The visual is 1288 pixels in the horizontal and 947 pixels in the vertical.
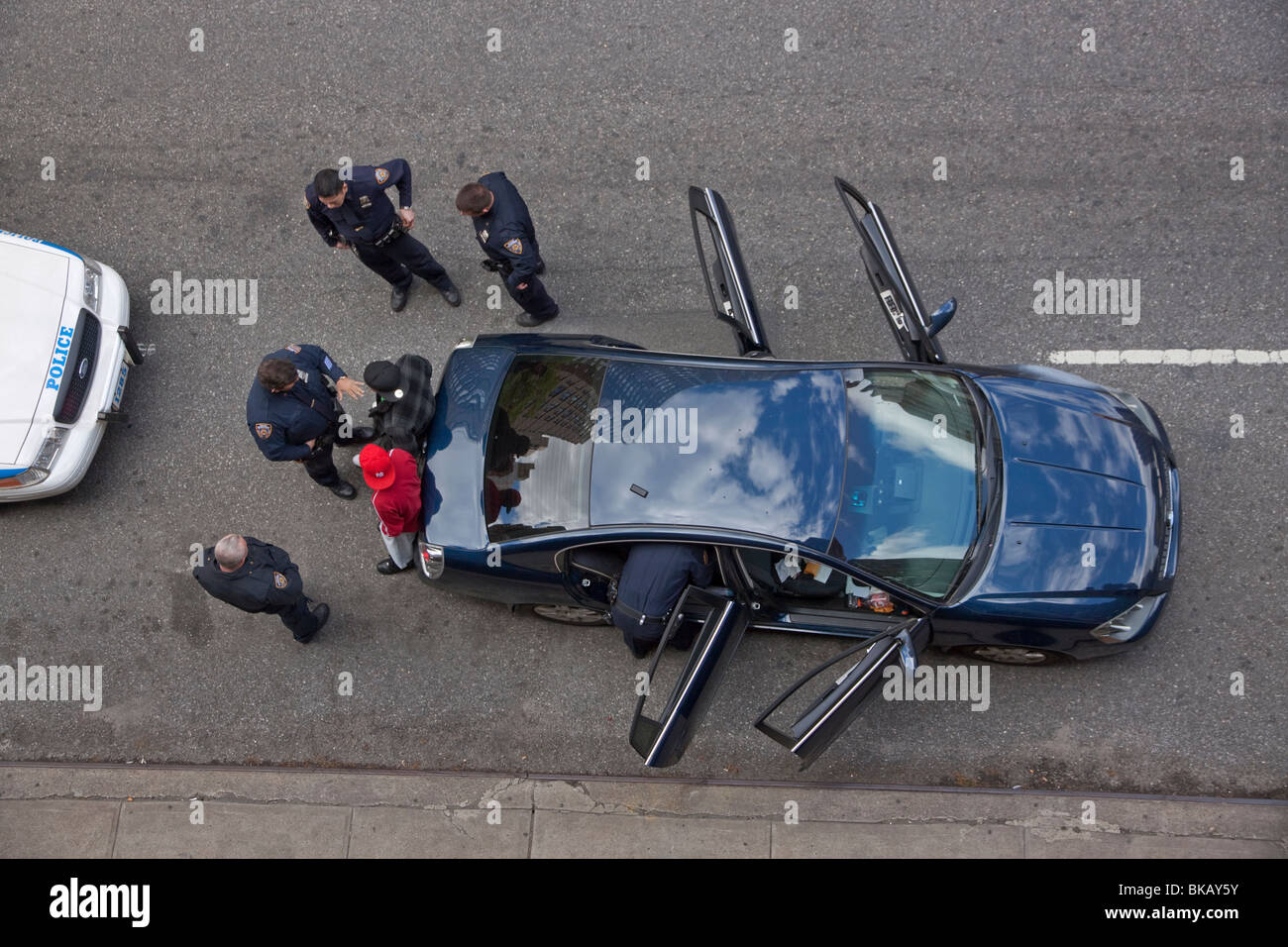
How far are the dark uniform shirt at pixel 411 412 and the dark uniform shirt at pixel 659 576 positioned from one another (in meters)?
1.41

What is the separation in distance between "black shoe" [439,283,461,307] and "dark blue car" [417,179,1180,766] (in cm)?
137

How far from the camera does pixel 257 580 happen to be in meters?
4.87

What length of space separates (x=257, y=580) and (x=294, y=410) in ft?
3.27

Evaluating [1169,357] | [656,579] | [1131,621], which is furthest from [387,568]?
[1169,357]

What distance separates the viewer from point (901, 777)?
525cm

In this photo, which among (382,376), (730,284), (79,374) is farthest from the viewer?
(79,374)

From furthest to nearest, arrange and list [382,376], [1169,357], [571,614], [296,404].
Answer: [1169,357] < [571,614] < [296,404] < [382,376]

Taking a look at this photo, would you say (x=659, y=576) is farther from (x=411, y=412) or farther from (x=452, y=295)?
(x=452, y=295)

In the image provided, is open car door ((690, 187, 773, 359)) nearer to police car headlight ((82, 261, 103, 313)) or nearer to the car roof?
the car roof

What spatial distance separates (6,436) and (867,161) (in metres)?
5.98

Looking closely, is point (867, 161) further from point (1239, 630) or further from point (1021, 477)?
point (1239, 630)

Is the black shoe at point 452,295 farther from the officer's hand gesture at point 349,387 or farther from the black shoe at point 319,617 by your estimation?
the black shoe at point 319,617

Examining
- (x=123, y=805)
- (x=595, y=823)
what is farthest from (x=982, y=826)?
(x=123, y=805)

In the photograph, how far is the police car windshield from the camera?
4.61 m
